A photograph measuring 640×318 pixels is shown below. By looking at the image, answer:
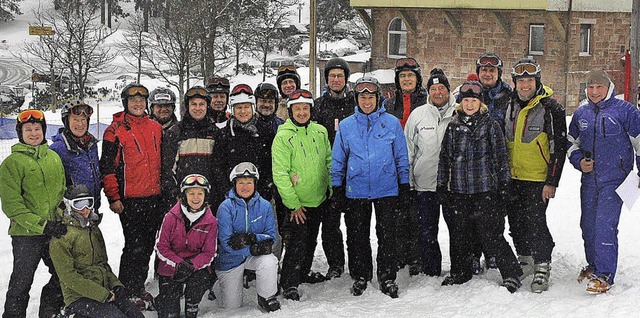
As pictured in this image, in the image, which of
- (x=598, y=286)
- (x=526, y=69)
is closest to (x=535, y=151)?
(x=526, y=69)

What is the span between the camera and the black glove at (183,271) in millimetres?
5324

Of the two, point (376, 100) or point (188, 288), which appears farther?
point (376, 100)

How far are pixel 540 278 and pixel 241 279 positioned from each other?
248 centimetres

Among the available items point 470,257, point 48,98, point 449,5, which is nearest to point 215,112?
point 470,257

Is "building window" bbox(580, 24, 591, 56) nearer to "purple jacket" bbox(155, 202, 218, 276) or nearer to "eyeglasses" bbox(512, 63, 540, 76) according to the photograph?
"eyeglasses" bbox(512, 63, 540, 76)

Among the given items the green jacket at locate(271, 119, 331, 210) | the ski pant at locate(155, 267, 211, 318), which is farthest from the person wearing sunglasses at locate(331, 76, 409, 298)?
the ski pant at locate(155, 267, 211, 318)

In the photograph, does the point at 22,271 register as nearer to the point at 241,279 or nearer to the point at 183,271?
the point at 183,271

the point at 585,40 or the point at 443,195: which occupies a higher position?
the point at 585,40

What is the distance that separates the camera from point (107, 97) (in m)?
34.2

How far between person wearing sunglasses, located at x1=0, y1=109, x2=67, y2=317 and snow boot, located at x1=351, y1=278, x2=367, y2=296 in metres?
2.46

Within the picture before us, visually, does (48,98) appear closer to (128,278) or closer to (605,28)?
(605,28)

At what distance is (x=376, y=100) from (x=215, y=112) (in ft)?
5.04

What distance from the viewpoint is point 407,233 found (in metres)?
6.21

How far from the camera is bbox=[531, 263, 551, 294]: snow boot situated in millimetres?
5559
